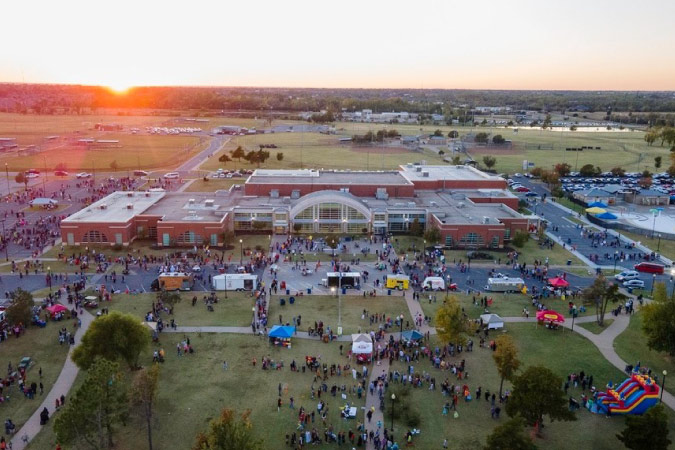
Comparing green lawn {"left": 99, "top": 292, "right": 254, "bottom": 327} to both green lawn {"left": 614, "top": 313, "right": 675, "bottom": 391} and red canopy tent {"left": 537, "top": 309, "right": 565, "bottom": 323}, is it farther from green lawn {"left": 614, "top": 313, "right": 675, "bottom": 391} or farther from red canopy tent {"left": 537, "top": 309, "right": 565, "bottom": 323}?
green lawn {"left": 614, "top": 313, "right": 675, "bottom": 391}

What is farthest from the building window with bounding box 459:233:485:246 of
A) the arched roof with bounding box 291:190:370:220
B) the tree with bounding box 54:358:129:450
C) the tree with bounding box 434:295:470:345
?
the tree with bounding box 54:358:129:450

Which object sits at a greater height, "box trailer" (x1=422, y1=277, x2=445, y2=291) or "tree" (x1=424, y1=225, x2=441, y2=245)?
"tree" (x1=424, y1=225, x2=441, y2=245)

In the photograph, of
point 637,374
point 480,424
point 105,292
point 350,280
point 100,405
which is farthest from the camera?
point 350,280

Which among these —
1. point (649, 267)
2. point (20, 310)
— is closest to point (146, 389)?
→ point (20, 310)

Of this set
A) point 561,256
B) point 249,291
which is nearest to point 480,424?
point 249,291

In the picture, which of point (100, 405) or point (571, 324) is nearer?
point (100, 405)

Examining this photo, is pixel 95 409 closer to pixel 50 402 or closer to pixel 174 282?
pixel 50 402

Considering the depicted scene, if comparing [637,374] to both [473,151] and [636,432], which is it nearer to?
[636,432]

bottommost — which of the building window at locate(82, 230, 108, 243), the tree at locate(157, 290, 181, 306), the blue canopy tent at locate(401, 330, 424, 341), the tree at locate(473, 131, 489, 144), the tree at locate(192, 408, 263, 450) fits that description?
the blue canopy tent at locate(401, 330, 424, 341)
